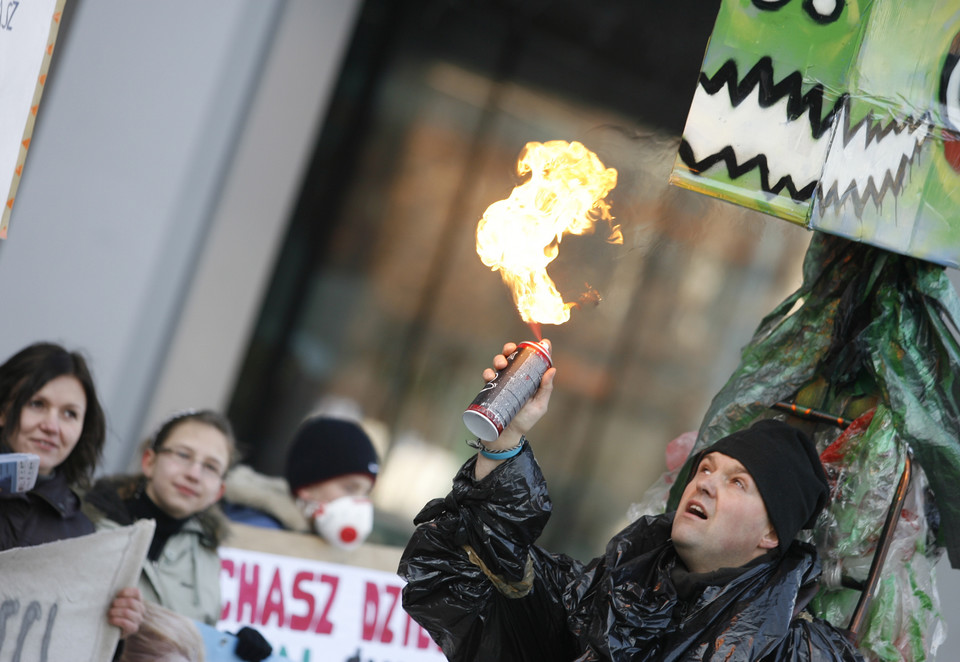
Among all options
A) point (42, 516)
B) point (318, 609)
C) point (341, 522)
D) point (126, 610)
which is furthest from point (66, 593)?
point (341, 522)

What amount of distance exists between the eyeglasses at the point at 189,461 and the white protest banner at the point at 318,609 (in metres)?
0.44

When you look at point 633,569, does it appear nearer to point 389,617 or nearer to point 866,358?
point 866,358

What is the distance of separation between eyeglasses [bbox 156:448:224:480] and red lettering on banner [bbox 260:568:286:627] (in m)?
0.57

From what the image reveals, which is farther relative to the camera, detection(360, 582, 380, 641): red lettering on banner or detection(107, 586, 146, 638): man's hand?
detection(360, 582, 380, 641): red lettering on banner

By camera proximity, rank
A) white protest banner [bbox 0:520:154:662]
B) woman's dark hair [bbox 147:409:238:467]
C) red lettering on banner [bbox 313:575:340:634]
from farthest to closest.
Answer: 1. red lettering on banner [bbox 313:575:340:634]
2. woman's dark hair [bbox 147:409:238:467]
3. white protest banner [bbox 0:520:154:662]

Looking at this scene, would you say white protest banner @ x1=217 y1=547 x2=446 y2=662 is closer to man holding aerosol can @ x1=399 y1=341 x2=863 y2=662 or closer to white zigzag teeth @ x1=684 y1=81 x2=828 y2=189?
man holding aerosol can @ x1=399 y1=341 x2=863 y2=662

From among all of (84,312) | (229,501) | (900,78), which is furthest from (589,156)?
(84,312)

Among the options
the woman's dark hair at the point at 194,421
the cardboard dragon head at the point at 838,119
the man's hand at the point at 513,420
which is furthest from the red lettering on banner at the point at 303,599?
the cardboard dragon head at the point at 838,119

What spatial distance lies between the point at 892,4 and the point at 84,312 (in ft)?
12.8

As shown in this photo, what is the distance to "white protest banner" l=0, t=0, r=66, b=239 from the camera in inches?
79.7

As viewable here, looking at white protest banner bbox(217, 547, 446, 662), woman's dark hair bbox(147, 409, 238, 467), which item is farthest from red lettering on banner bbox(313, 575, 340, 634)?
woman's dark hair bbox(147, 409, 238, 467)

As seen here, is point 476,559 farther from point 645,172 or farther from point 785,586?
point 645,172

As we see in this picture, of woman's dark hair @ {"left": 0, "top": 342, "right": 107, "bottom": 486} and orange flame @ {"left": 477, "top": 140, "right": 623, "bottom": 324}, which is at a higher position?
orange flame @ {"left": 477, "top": 140, "right": 623, "bottom": 324}

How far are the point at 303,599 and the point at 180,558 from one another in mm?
614
